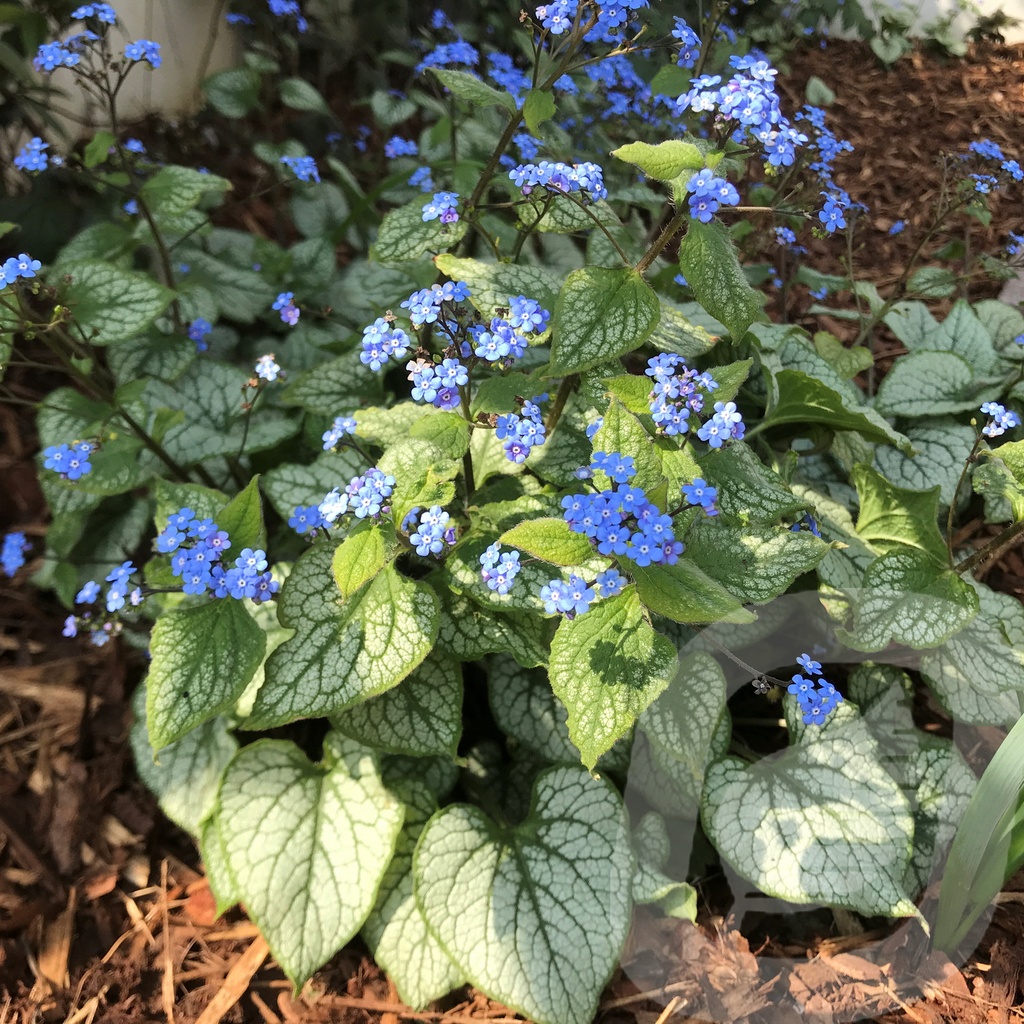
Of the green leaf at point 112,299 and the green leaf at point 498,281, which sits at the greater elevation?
the green leaf at point 498,281

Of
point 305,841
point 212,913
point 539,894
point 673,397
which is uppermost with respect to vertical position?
point 673,397

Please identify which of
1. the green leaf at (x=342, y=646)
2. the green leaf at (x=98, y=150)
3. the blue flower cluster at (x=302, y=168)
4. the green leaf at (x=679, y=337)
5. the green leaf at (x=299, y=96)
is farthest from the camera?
the green leaf at (x=299, y=96)

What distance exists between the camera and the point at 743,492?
5.62ft

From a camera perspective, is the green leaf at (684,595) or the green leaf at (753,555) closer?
the green leaf at (684,595)

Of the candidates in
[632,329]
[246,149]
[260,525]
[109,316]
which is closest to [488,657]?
[260,525]

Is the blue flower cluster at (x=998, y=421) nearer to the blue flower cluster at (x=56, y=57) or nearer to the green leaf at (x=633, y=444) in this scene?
the green leaf at (x=633, y=444)

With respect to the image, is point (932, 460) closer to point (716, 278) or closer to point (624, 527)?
point (716, 278)

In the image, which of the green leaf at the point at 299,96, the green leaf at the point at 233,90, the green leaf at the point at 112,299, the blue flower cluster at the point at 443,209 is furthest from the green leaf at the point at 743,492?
the green leaf at the point at 233,90

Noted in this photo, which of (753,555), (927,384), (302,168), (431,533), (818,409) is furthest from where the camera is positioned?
(302,168)

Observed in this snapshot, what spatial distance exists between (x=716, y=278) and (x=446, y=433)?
62 cm

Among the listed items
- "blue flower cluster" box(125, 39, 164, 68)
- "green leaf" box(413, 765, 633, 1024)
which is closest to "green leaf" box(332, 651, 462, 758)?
"green leaf" box(413, 765, 633, 1024)

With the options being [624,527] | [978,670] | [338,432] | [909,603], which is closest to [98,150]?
[338,432]

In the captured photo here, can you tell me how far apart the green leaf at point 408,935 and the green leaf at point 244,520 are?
2.41 feet

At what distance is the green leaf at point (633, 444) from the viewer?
1.44m
